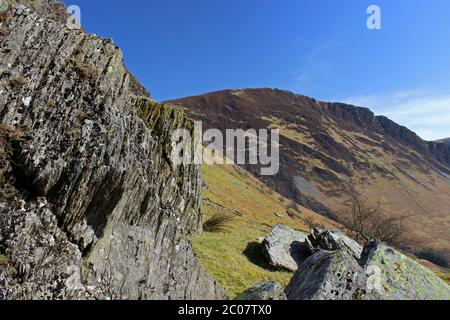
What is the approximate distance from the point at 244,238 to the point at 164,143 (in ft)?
29.0

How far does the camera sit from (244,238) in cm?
2755

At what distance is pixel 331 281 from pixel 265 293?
2.16m

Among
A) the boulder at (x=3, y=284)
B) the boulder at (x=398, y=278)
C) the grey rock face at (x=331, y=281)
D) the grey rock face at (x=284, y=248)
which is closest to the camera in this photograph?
the boulder at (x=3, y=284)

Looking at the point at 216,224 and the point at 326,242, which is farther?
the point at 216,224

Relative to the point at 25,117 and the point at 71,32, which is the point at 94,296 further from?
the point at 71,32

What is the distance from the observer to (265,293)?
9.48 meters

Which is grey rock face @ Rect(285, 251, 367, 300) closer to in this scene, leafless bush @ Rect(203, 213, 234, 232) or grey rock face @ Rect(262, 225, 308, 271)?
grey rock face @ Rect(262, 225, 308, 271)

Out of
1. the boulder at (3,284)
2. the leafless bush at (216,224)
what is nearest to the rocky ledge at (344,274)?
the leafless bush at (216,224)

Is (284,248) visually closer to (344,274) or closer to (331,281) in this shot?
(344,274)

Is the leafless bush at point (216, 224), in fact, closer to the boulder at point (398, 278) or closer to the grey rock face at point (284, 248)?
the grey rock face at point (284, 248)

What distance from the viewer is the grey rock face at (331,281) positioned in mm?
10273

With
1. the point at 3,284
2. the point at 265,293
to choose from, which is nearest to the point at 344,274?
the point at 265,293

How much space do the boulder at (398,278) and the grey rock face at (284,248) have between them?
7500mm
